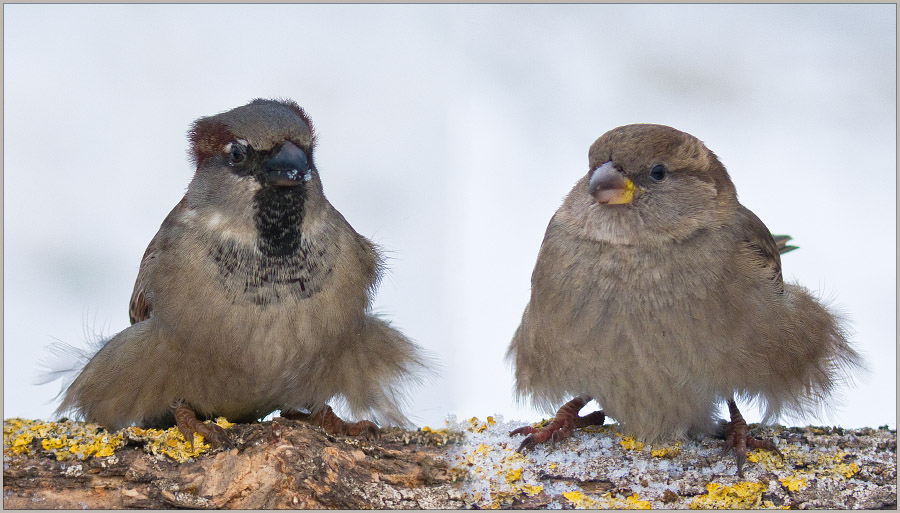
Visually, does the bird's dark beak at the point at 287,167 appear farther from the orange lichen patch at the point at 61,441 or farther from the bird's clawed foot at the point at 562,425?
Answer: the bird's clawed foot at the point at 562,425

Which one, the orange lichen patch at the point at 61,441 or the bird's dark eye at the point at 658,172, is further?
the bird's dark eye at the point at 658,172

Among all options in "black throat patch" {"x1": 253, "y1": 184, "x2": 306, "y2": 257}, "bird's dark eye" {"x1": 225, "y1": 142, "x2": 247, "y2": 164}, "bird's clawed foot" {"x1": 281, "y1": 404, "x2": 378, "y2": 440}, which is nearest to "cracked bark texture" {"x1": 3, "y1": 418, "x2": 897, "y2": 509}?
"bird's clawed foot" {"x1": 281, "y1": 404, "x2": 378, "y2": 440}

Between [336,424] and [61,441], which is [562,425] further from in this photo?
[61,441]

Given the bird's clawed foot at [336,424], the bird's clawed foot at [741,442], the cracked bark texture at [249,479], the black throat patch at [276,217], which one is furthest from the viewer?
the bird's clawed foot at [336,424]

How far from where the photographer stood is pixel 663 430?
102 inches

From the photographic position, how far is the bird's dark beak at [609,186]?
102 inches

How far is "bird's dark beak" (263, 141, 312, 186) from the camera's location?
2.49 metres

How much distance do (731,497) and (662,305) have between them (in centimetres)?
62

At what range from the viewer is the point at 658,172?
105 inches

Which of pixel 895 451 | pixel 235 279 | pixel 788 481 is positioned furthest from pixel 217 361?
pixel 895 451

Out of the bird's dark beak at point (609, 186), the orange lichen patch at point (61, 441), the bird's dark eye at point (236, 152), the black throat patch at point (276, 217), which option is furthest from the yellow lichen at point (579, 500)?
the bird's dark eye at point (236, 152)

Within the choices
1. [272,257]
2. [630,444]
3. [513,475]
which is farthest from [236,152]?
[630,444]

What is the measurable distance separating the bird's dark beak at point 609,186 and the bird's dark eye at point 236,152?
1.15 m

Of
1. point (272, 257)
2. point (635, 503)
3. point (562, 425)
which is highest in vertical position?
point (272, 257)
